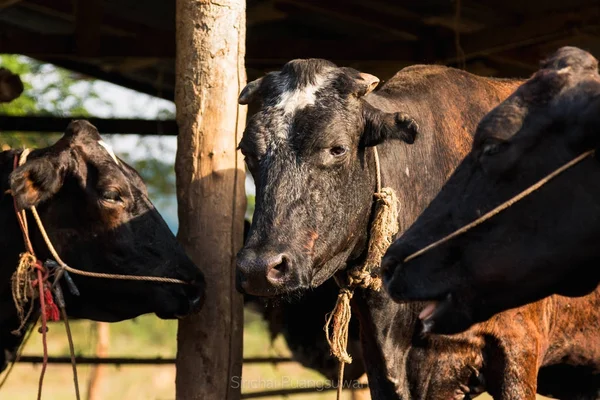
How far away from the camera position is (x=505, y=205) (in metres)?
3.96

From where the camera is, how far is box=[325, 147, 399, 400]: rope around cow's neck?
524 cm

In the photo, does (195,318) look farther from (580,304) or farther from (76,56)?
(76,56)

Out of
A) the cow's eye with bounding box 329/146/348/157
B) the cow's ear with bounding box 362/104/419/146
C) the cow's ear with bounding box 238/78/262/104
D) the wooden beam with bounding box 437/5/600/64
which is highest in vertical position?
the wooden beam with bounding box 437/5/600/64

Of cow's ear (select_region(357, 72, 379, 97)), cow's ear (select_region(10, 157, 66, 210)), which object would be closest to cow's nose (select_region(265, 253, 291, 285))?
cow's ear (select_region(357, 72, 379, 97))

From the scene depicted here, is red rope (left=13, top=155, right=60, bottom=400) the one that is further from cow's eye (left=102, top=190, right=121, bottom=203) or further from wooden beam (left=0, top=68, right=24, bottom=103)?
wooden beam (left=0, top=68, right=24, bottom=103)

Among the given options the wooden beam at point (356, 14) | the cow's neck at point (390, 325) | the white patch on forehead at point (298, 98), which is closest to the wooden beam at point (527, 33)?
the wooden beam at point (356, 14)

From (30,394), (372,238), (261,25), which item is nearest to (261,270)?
Answer: (372,238)

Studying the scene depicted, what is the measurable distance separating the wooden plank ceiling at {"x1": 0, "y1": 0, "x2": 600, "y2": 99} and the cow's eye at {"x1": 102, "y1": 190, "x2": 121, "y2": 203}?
98.2 inches

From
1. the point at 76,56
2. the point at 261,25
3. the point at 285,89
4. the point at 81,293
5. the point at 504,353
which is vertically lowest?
the point at 504,353

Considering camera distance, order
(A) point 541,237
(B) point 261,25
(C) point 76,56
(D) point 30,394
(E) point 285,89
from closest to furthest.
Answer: (A) point 541,237 → (E) point 285,89 → (C) point 76,56 → (B) point 261,25 → (D) point 30,394

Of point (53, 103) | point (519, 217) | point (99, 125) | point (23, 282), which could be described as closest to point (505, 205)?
point (519, 217)

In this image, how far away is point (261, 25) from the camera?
29.5 feet

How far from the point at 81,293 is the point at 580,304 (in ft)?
8.54

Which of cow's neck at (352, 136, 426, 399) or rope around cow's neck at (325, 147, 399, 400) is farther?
cow's neck at (352, 136, 426, 399)
